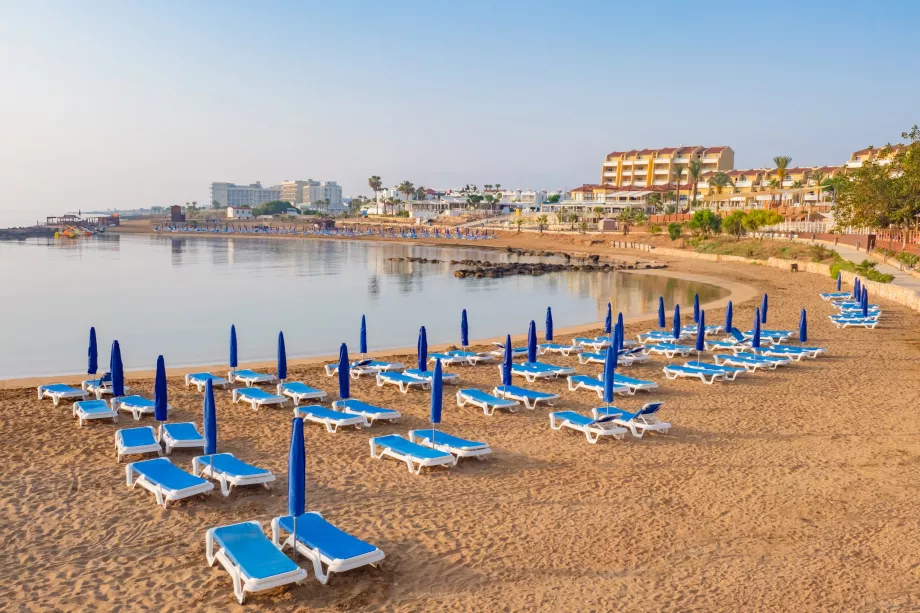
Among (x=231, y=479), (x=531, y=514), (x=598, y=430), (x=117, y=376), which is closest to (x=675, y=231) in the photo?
(x=598, y=430)

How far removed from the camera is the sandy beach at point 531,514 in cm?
594

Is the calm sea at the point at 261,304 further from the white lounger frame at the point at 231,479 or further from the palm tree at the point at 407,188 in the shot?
the palm tree at the point at 407,188

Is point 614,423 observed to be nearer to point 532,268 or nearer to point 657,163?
point 532,268

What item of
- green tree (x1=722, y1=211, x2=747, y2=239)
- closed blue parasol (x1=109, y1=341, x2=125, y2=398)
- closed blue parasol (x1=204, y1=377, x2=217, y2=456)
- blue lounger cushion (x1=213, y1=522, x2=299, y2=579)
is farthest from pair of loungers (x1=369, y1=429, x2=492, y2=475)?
green tree (x1=722, y1=211, x2=747, y2=239)

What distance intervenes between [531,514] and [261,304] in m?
26.0

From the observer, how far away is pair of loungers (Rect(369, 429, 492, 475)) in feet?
29.4

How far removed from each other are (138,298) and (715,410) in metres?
29.5

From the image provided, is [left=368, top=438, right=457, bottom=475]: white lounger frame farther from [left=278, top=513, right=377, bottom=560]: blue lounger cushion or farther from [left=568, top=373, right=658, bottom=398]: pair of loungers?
[left=568, top=373, right=658, bottom=398]: pair of loungers

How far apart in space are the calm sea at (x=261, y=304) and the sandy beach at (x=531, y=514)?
→ 30.5 feet

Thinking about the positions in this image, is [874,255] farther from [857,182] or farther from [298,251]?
[298,251]

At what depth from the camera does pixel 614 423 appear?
10695 millimetres

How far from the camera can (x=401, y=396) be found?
43.8 ft

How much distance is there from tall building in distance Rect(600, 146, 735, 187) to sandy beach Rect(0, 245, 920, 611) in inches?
3643

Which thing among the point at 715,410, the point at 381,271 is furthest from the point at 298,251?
the point at 715,410
